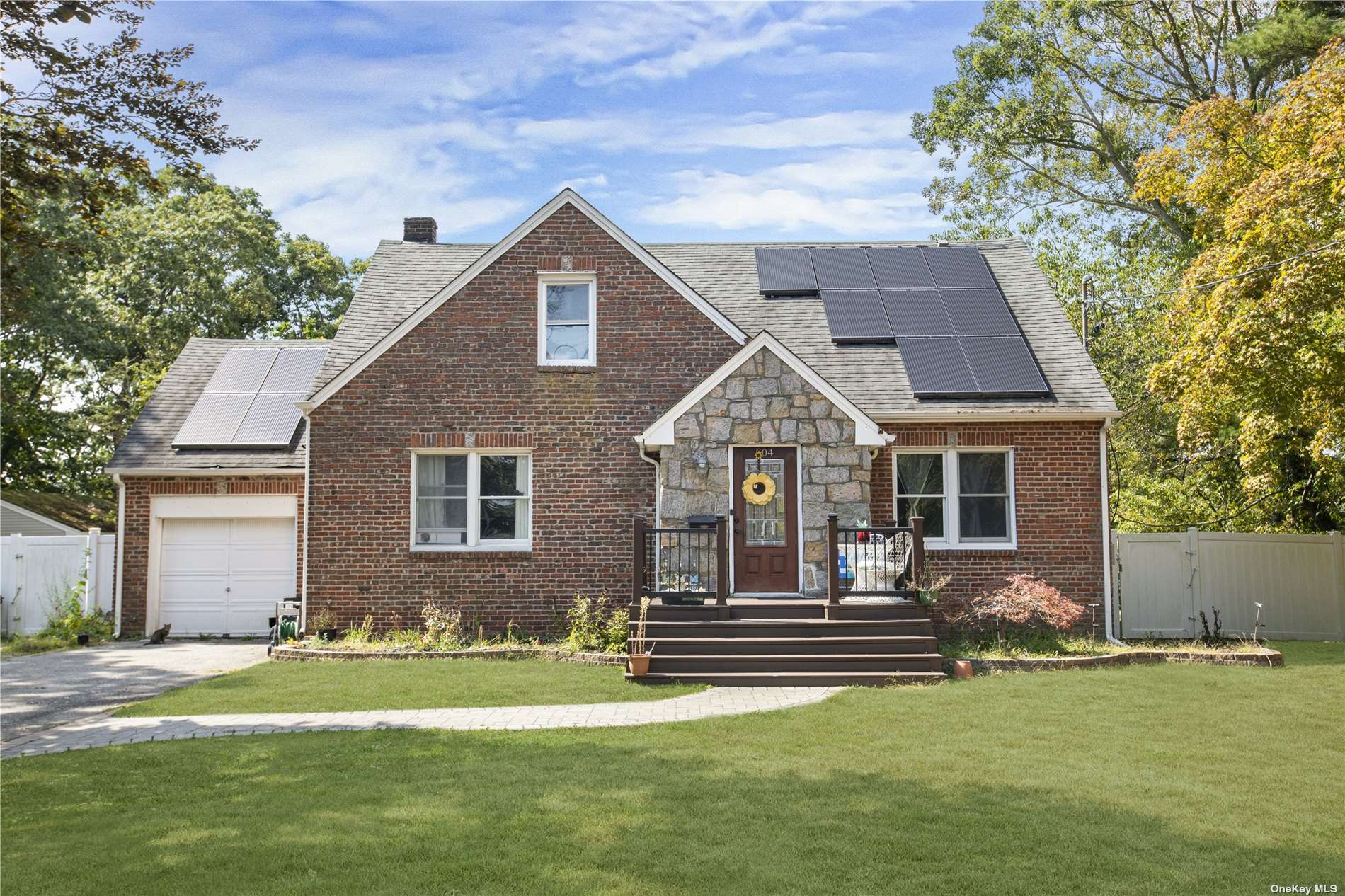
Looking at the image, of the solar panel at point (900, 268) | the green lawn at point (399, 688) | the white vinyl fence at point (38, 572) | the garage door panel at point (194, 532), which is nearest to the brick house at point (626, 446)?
the solar panel at point (900, 268)

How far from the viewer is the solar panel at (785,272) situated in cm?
1839

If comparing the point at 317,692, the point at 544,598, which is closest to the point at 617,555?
the point at 544,598

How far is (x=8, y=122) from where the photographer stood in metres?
9.47

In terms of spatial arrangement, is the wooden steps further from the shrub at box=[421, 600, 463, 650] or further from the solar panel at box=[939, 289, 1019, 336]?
the solar panel at box=[939, 289, 1019, 336]

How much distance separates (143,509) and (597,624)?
27.1ft

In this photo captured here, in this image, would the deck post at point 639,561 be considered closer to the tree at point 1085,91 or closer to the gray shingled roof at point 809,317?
the gray shingled roof at point 809,317

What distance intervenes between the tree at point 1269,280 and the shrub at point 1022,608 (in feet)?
12.5

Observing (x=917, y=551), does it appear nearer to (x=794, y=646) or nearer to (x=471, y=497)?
(x=794, y=646)

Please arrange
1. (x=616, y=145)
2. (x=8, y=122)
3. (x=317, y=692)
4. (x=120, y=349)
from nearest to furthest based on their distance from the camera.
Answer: (x=8, y=122) < (x=317, y=692) < (x=616, y=145) < (x=120, y=349)

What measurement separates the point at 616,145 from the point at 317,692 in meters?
8.00

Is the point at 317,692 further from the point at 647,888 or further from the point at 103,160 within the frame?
the point at 647,888

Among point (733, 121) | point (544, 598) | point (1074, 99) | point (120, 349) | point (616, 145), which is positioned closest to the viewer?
point (733, 121)

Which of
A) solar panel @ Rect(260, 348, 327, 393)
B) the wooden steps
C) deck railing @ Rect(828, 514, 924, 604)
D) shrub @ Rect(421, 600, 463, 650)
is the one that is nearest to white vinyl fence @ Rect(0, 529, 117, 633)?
solar panel @ Rect(260, 348, 327, 393)

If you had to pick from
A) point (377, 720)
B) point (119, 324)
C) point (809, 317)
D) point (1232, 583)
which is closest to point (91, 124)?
point (377, 720)
